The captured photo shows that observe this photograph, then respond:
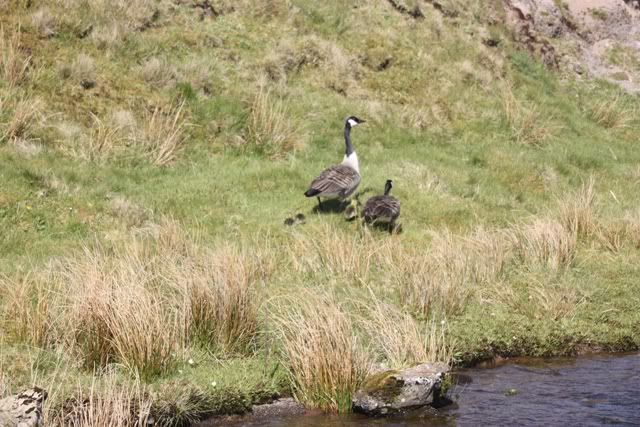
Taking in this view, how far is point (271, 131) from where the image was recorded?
22.9m

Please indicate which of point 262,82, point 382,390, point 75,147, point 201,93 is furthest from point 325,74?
point 382,390

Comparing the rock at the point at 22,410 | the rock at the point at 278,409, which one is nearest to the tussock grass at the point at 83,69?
the rock at the point at 278,409

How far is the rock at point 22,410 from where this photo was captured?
8.52 m

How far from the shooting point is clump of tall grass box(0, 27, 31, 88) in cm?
2133

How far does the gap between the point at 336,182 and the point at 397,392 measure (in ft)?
28.3

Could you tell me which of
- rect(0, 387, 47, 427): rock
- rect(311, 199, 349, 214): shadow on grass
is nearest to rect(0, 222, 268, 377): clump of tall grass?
rect(0, 387, 47, 427): rock

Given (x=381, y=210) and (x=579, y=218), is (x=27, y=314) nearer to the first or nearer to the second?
(x=381, y=210)

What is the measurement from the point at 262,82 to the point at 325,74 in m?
2.92

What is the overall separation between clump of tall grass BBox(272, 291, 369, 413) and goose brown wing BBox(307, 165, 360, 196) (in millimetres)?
7699

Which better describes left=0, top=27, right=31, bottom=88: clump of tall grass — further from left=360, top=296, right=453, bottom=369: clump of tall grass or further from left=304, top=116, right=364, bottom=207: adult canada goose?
left=360, top=296, right=453, bottom=369: clump of tall grass

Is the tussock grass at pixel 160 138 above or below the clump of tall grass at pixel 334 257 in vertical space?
above

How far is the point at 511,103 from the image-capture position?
1111 inches

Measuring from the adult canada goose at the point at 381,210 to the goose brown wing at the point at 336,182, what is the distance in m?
0.90

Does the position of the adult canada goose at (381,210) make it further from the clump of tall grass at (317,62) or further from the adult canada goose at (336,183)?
the clump of tall grass at (317,62)
